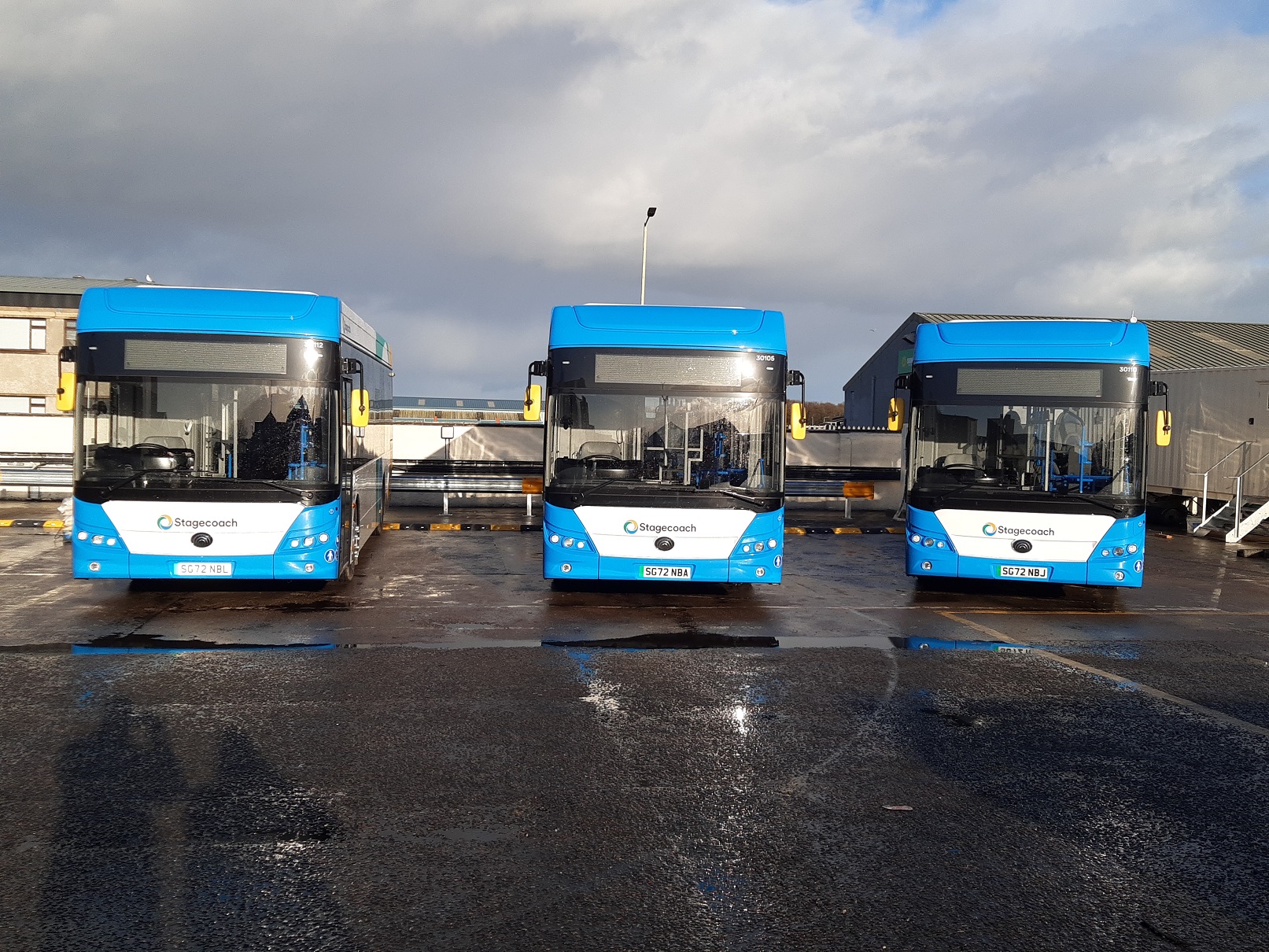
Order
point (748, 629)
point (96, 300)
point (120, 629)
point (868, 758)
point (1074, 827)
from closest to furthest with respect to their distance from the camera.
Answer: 1. point (1074, 827)
2. point (868, 758)
3. point (120, 629)
4. point (748, 629)
5. point (96, 300)

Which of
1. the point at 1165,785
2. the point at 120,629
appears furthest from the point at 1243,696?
the point at 120,629

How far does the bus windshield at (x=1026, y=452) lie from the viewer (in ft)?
39.8

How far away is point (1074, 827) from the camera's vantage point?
504 cm

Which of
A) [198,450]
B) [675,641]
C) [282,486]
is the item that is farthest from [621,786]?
[198,450]

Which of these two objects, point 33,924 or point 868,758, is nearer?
point 33,924

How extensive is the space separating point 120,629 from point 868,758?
6883 mm

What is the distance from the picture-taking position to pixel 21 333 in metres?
46.2

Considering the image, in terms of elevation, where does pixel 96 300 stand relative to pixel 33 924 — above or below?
above

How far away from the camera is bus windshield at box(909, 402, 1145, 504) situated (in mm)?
12117

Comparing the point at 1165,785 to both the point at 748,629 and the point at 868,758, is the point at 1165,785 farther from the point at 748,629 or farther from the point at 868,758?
the point at 748,629

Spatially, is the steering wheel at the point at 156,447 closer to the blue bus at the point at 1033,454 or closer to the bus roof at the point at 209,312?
the bus roof at the point at 209,312

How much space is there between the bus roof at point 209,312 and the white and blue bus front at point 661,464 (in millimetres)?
2507

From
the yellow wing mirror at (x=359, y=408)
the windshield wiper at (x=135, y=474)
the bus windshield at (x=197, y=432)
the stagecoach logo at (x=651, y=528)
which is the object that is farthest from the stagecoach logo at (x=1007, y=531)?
the windshield wiper at (x=135, y=474)

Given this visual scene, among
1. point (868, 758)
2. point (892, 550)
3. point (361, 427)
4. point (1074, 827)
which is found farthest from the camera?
point (892, 550)
